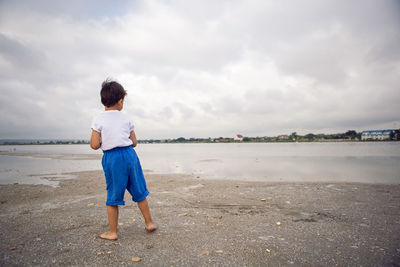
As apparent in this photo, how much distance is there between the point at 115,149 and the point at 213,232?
7.48ft

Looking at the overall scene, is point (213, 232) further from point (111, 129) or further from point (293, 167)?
point (293, 167)

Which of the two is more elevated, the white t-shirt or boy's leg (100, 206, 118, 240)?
the white t-shirt

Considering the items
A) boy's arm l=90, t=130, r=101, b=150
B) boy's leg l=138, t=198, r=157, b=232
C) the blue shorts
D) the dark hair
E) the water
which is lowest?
the water

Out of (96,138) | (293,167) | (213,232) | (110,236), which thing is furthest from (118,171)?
(293,167)

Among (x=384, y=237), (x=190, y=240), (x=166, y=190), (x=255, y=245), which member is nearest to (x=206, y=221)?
(x=190, y=240)

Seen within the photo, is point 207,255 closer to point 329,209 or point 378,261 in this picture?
point 378,261

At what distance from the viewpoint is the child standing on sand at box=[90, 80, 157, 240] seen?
10.7 ft

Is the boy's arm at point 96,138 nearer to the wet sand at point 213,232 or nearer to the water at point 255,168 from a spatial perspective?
the wet sand at point 213,232

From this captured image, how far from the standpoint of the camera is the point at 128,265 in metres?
2.67

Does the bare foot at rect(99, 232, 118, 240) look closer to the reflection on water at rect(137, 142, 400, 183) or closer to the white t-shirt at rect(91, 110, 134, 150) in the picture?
the white t-shirt at rect(91, 110, 134, 150)

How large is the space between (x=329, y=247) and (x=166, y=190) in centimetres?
552

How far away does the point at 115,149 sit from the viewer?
334 centimetres

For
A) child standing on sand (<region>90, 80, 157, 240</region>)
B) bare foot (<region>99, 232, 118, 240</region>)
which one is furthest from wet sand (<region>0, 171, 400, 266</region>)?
child standing on sand (<region>90, 80, 157, 240</region>)

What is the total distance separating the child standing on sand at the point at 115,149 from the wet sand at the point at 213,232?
25.6 inches
